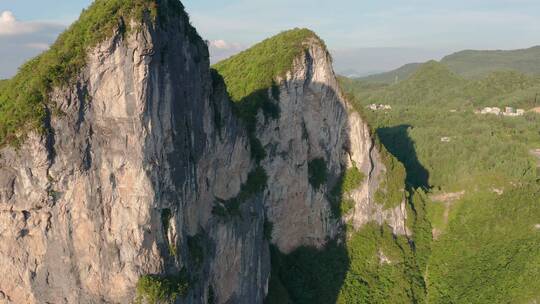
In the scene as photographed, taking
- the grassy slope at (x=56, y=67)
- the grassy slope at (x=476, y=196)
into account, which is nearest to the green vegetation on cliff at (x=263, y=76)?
the grassy slope at (x=476, y=196)

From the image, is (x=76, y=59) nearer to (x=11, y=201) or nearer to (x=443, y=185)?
(x=11, y=201)

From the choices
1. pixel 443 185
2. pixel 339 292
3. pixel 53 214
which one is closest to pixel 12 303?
pixel 53 214

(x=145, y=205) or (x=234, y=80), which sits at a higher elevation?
(x=234, y=80)

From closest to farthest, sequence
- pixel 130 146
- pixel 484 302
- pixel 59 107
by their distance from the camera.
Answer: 1. pixel 59 107
2. pixel 130 146
3. pixel 484 302

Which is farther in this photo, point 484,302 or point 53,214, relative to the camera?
point 484,302

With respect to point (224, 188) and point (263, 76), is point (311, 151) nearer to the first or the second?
point (263, 76)

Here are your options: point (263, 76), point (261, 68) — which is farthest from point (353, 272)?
point (261, 68)
